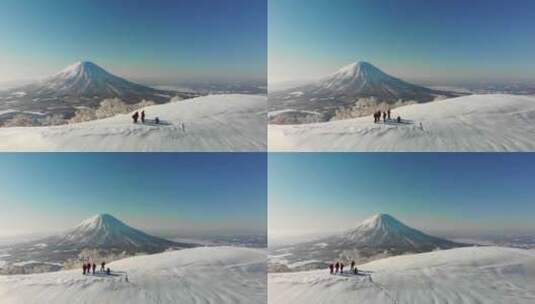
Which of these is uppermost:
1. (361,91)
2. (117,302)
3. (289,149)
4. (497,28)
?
(497,28)

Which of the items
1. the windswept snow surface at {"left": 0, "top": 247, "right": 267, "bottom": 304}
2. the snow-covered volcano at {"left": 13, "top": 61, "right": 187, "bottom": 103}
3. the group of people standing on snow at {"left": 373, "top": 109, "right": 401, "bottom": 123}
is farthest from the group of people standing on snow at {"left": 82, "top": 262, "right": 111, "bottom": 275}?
the group of people standing on snow at {"left": 373, "top": 109, "right": 401, "bottom": 123}

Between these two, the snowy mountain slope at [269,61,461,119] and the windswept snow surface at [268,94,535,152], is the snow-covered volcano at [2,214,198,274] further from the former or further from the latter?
the snowy mountain slope at [269,61,461,119]

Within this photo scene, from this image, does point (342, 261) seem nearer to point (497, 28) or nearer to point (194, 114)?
point (194, 114)

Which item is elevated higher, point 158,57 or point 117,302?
point 158,57

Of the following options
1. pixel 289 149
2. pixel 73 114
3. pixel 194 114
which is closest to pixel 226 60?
pixel 194 114

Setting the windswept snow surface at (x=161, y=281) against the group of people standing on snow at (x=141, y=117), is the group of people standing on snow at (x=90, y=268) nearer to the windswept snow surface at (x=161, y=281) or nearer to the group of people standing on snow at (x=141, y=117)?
the windswept snow surface at (x=161, y=281)

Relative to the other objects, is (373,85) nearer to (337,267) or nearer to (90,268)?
(337,267)
